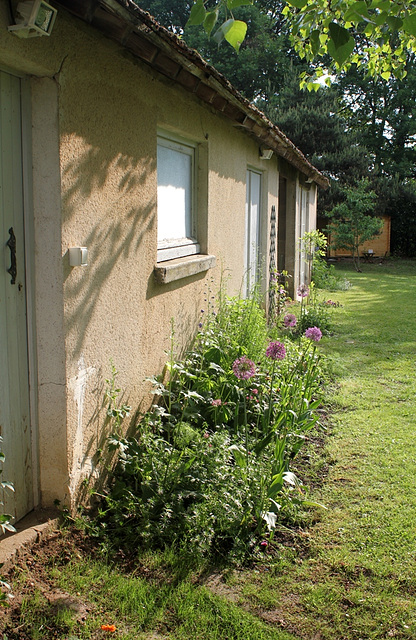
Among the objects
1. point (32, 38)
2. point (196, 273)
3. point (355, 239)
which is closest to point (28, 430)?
point (32, 38)

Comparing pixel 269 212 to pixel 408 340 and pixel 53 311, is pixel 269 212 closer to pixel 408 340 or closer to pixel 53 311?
pixel 408 340

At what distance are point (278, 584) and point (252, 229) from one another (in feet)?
21.0

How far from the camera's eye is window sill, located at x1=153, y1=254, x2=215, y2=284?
14.8 feet

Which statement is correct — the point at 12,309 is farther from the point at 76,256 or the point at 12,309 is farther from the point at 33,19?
the point at 33,19

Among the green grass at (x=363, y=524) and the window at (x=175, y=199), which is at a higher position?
the window at (x=175, y=199)

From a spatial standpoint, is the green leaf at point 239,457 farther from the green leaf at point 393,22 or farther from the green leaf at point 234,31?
the green leaf at point 393,22

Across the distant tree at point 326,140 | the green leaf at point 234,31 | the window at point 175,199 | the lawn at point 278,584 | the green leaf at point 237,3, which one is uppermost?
the distant tree at point 326,140

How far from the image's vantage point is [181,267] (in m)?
4.91

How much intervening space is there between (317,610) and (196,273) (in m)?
3.33

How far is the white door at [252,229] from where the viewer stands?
845 centimetres

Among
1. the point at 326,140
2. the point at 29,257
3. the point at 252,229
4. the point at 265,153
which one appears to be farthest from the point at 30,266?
the point at 326,140

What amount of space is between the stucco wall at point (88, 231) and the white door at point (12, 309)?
96mm

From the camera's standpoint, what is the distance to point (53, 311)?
3.22 m

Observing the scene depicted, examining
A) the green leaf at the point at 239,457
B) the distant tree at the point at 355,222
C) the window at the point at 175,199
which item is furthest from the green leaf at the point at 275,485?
the distant tree at the point at 355,222
